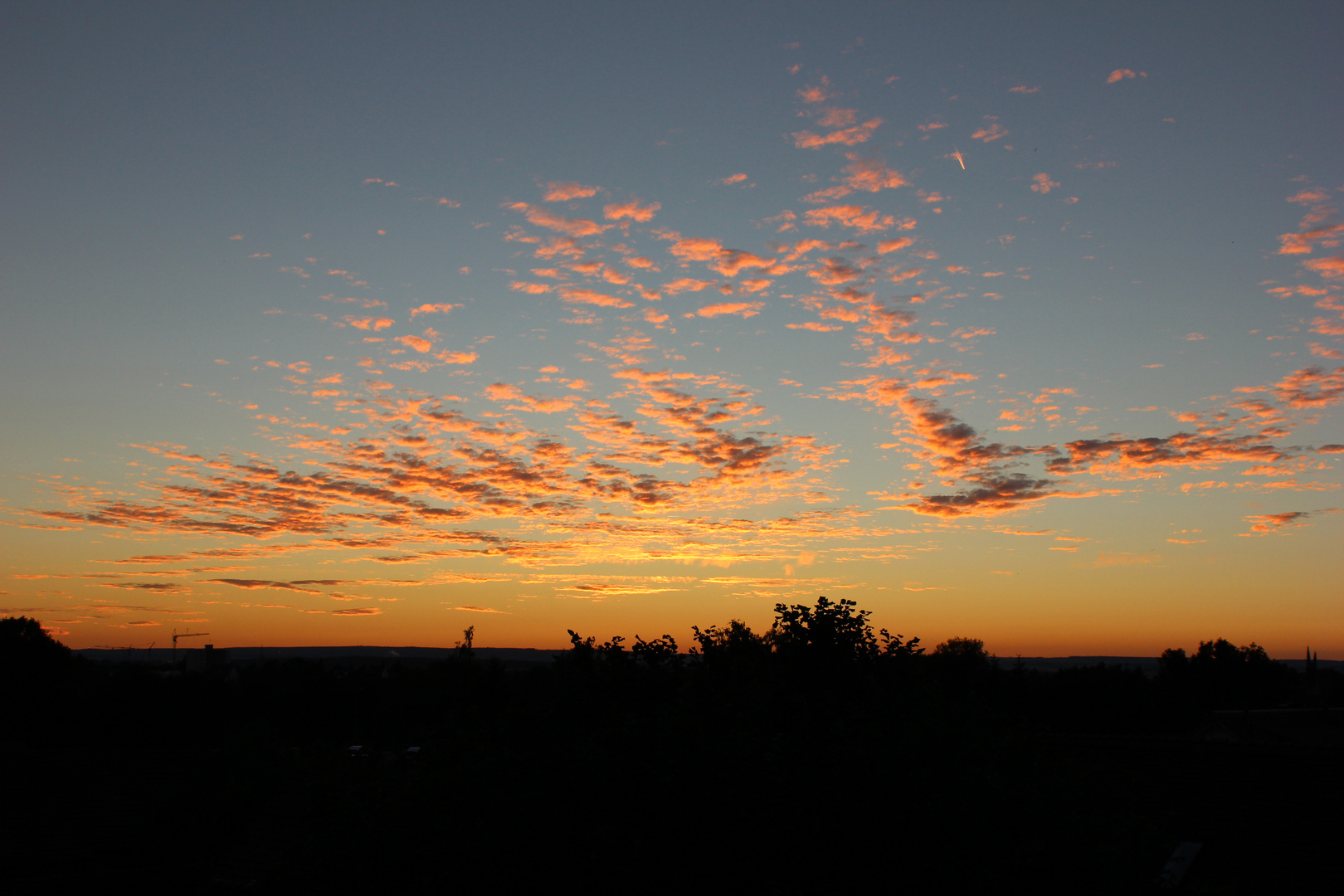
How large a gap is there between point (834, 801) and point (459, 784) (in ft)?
13.9

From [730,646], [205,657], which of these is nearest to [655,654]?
[730,646]

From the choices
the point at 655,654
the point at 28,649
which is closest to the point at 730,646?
the point at 655,654

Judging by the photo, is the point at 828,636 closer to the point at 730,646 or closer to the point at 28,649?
the point at 730,646

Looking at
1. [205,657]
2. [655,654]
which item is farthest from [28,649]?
[205,657]

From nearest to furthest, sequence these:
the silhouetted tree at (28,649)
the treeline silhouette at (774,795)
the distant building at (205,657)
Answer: the treeline silhouette at (774,795) → the silhouetted tree at (28,649) → the distant building at (205,657)

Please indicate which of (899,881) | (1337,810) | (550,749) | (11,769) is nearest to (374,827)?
(550,749)

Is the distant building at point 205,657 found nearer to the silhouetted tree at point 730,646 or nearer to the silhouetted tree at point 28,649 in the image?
the silhouetted tree at point 28,649

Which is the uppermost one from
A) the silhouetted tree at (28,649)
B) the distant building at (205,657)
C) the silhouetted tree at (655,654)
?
the silhouetted tree at (655,654)

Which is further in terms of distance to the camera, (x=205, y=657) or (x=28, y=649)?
Result: (x=205, y=657)

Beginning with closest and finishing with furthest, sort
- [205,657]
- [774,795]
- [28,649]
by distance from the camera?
[774,795] → [28,649] → [205,657]

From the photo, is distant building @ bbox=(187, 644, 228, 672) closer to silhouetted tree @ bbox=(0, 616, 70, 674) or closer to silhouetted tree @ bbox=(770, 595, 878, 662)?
silhouetted tree @ bbox=(0, 616, 70, 674)

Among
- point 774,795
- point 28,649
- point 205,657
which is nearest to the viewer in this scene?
point 774,795

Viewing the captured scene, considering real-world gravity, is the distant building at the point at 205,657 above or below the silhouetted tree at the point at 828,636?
below

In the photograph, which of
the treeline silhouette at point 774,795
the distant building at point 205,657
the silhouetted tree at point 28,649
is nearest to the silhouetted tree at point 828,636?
the treeline silhouette at point 774,795
